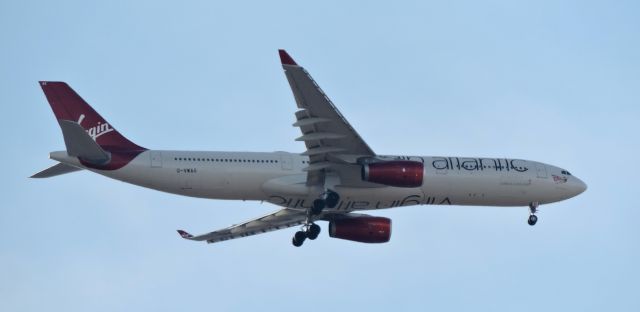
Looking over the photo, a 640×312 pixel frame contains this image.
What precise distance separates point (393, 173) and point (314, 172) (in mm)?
3495

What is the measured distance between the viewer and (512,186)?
5719 centimetres

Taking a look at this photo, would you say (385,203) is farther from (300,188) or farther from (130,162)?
(130,162)

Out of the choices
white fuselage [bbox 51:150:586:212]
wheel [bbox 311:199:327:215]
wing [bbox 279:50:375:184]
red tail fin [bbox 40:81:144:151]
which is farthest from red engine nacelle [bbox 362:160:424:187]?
red tail fin [bbox 40:81:144:151]

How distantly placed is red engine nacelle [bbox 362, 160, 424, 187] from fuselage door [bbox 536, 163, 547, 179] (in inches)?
322

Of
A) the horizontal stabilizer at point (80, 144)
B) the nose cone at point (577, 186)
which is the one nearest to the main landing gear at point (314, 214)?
the horizontal stabilizer at point (80, 144)

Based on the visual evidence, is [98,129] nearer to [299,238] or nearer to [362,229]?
[299,238]

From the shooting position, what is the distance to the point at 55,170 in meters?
52.2

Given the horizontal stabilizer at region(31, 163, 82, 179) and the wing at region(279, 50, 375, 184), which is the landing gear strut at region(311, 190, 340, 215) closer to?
the wing at region(279, 50, 375, 184)

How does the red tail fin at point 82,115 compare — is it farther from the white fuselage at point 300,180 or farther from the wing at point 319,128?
the wing at point 319,128

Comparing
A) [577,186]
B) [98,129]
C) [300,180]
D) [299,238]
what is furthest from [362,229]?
[98,129]

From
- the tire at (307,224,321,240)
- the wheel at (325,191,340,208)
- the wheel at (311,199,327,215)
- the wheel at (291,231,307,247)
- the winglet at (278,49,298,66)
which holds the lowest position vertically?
the wheel at (291,231,307,247)

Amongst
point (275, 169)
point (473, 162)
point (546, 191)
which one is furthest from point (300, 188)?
point (546, 191)

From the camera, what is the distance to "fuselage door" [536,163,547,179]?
5831cm

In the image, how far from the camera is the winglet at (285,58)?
4669 cm
